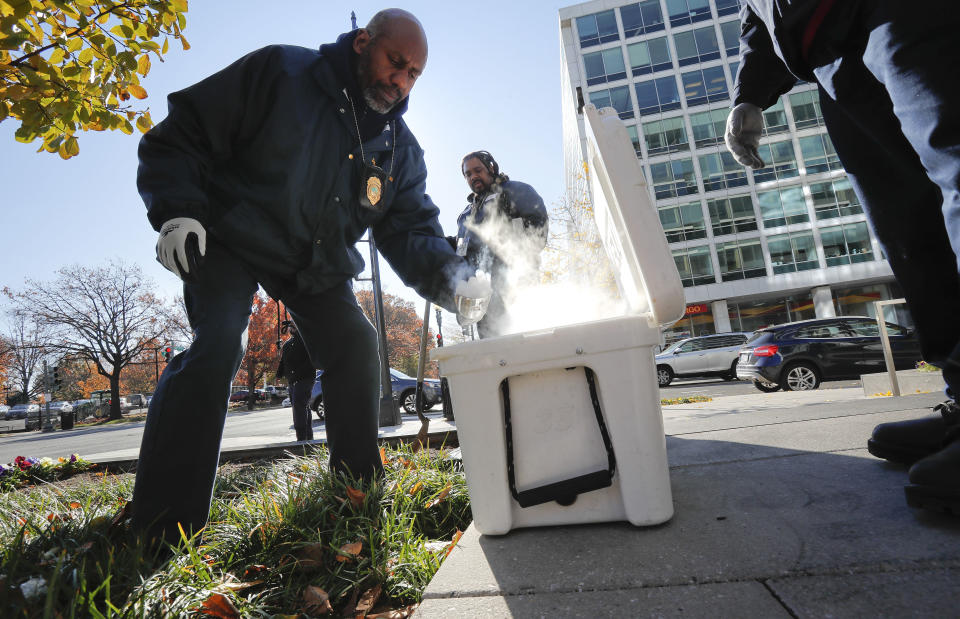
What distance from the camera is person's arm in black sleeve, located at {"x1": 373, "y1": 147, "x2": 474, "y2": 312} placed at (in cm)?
207

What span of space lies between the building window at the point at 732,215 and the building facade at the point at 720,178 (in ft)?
0.19

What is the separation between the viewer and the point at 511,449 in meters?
1.34

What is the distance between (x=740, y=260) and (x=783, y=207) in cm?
372

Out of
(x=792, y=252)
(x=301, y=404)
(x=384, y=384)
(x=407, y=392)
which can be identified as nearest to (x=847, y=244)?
(x=792, y=252)

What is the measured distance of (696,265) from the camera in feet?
93.1

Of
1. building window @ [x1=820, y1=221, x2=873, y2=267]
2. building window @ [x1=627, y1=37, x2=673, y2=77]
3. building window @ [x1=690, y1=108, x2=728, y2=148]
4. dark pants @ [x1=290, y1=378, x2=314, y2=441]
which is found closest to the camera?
dark pants @ [x1=290, y1=378, x2=314, y2=441]

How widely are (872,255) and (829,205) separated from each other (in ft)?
11.4

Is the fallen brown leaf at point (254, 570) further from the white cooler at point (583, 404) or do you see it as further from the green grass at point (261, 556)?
the white cooler at point (583, 404)

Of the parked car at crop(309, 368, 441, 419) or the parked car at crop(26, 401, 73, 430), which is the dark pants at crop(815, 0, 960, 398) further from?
the parked car at crop(26, 401, 73, 430)

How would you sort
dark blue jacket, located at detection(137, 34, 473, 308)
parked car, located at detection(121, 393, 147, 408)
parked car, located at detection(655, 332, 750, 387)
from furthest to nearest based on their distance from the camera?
parked car, located at detection(121, 393, 147, 408), parked car, located at detection(655, 332, 750, 387), dark blue jacket, located at detection(137, 34, 473, 308)

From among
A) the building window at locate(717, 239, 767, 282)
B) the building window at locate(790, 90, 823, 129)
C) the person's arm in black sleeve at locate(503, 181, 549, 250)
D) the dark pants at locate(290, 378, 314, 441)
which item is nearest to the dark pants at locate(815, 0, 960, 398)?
the person's arm in black sleeve at locate(503, 181, 549, 250)

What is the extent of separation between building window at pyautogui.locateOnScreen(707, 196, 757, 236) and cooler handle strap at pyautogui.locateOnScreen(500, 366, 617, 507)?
30555mm

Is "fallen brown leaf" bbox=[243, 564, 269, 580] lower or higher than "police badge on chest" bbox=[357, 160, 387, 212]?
lower

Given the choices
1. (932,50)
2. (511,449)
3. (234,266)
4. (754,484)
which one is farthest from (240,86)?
(754,484)
